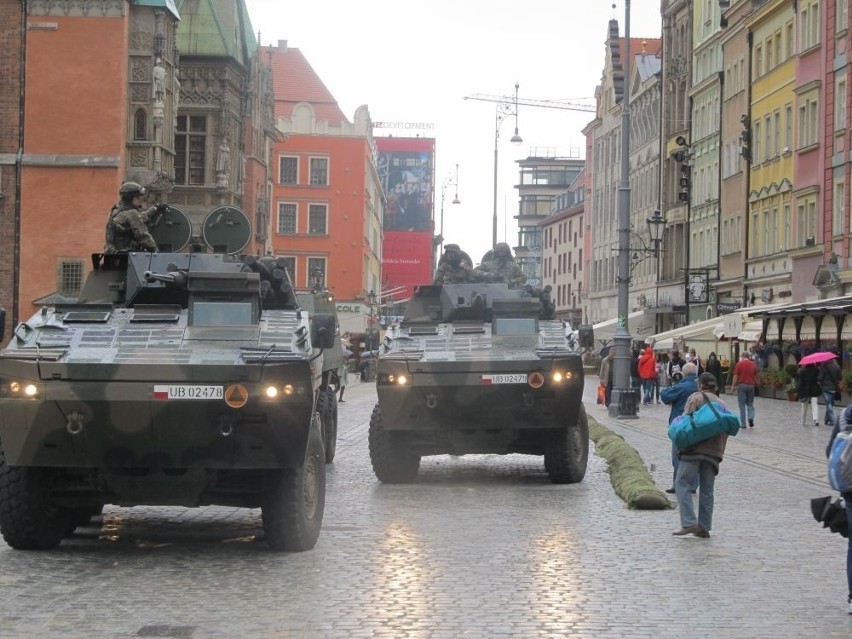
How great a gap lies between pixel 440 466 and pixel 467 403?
456 centimetres

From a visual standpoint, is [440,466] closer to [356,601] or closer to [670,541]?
[670,541]

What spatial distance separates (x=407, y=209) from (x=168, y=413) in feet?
436

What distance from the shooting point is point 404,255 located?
476 ft

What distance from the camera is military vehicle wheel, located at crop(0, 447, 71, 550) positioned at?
40.4ft

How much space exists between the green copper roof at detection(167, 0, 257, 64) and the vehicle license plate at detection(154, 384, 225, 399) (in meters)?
47.3

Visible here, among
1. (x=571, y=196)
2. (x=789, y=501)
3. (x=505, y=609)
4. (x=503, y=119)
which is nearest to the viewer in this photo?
(x=505, y=609)

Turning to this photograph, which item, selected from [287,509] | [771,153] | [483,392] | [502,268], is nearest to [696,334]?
[771,153]

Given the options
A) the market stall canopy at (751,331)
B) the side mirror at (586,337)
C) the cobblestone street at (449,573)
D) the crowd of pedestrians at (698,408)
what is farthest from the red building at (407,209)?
the cobblestone street at (449,573)

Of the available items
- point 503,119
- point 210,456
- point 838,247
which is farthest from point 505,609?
point 503,119

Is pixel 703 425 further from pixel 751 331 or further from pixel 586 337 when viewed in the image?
pixel 751 331

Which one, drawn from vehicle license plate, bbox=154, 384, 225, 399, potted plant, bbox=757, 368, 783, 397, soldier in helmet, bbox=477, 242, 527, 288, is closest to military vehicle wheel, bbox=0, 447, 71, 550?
vehicle license plate, bbox=154, 384, 225, 399

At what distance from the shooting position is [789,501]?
57.1ft

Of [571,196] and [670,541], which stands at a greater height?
[571,196]

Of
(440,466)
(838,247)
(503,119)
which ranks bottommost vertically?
(440,466)
